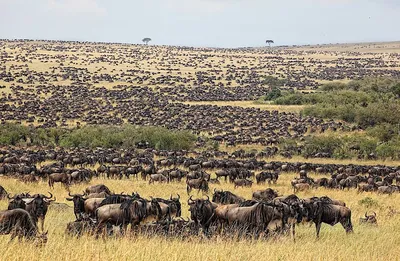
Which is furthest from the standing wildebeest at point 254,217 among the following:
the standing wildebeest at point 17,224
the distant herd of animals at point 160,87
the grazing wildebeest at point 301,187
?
the distant herd of animals at point 160,87

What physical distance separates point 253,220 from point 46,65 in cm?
11350

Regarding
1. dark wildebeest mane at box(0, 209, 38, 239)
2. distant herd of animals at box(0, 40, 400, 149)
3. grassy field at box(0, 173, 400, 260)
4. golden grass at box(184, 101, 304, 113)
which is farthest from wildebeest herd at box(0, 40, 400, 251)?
golden grass at box(184, 101, 304, 113)

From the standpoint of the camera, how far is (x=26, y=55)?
448ft

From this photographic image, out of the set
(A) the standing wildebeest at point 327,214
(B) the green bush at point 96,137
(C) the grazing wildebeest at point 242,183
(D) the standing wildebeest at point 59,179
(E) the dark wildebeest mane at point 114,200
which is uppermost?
(E) the dark wildebeest mane at point 114,200

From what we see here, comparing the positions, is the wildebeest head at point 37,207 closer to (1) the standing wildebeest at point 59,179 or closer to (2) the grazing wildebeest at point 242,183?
(1) the standing wildebeest at point 59,179

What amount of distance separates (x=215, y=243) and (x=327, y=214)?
4.29 metres

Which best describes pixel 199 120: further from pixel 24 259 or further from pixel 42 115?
pixel 24 259

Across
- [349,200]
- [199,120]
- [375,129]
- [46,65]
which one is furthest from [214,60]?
[349,200]

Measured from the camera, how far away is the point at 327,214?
14.5m

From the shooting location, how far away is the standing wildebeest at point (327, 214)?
14.4 metres

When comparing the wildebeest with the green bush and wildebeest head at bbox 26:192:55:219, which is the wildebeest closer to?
wildebeest head at bbox 26:192:55:219

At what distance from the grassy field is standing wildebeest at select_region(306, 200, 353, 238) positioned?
14.0 inches

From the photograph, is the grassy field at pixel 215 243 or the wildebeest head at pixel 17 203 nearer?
the grassy field at pixel 215 243

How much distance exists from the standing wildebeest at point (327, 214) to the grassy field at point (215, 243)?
1.17 feet
